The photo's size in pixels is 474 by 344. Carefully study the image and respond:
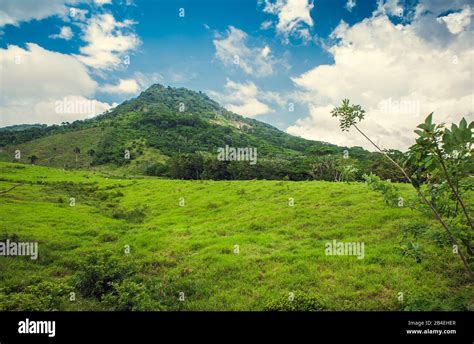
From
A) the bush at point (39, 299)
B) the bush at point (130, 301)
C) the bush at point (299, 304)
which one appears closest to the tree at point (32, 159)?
the bush at point (39, 299)

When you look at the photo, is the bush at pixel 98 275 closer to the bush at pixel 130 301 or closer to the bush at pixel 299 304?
the bush at pixel 130 301

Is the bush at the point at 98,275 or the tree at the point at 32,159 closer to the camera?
the bush at the point at 98,275

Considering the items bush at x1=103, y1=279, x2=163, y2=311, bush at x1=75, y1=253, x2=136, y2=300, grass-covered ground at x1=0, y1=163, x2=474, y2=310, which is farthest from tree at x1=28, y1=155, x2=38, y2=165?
bush at x1=103, y1=279, x2=163, y2=311

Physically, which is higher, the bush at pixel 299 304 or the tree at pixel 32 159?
the tree at pixel 32 159

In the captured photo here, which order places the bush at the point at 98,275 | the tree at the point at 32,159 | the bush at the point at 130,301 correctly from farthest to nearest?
1. the tree at the point at 32,159
2. the bush at the point at 98,275
3. the bush at the point at 130,301

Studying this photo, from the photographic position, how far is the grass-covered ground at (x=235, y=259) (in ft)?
33.3

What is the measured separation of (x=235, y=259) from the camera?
14930mm

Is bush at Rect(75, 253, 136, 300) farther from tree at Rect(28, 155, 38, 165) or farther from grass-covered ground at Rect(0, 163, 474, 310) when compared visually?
tree at Rect(28, 155, 38, 165)

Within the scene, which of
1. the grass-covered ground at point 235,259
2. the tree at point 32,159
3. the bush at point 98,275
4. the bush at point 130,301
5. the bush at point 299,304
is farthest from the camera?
the tree at point 32,159

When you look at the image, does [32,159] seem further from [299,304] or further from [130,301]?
[299,304]

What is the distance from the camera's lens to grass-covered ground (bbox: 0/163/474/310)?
1014 cm

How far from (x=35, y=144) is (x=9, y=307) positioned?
16834 centimetres
